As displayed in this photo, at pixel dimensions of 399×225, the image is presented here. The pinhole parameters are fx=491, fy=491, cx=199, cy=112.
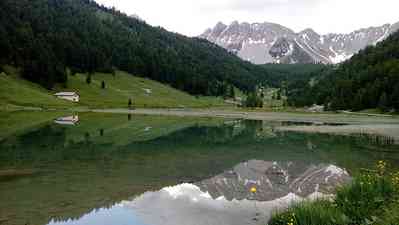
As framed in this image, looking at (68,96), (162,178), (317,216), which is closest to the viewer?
(317,216)

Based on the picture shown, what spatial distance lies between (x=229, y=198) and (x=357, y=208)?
825 centimetres

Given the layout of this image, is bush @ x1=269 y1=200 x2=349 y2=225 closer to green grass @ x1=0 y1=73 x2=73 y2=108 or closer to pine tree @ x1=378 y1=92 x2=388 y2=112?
green grass @ x1=0 y1=73 x2=73 y2=108

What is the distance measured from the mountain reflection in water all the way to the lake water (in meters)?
0.04

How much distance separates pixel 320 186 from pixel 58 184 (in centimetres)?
1252

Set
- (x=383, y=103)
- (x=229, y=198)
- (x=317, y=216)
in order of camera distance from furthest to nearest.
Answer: (x=383, y=103)
(x=229, y=198)
(x=317, y=216)

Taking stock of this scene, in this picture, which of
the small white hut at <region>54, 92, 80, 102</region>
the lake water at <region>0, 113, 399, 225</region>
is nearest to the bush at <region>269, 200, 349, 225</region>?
the lake water at <region>0, 113, 399, 225</region>

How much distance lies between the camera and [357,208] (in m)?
13.5

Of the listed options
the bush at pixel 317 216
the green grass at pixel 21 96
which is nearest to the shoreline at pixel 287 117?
the green grass at pixel 21 96

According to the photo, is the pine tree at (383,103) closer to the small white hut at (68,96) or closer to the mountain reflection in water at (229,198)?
the small white hut at (68,96)

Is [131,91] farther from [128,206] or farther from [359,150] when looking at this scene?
[128,206]

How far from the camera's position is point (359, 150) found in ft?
138

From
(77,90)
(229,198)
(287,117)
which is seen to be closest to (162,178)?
(229,198)

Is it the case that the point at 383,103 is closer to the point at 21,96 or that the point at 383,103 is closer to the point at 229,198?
the point at 21,96

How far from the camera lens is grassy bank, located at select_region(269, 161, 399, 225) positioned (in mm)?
12344
